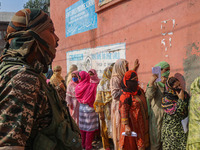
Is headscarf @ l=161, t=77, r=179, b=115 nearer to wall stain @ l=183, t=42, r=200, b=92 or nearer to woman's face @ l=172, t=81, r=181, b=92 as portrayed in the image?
woman's face @ l=172, t=81, r=181, b=92

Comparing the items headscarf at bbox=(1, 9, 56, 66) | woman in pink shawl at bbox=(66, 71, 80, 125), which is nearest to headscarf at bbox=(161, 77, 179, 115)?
headscarf at bbox=(1, 9, 56, 66)

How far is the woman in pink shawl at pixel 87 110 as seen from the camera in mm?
4238

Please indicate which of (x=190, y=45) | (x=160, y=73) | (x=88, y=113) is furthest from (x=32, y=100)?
(x=88, y=113)

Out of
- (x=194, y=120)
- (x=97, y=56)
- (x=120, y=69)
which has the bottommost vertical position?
(x=194, y=120)

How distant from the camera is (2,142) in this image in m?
0.86

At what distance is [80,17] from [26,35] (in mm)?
5588

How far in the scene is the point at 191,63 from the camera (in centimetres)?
304

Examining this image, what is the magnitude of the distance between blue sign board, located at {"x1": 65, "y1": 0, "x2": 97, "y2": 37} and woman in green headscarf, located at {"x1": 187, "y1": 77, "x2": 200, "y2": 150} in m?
4.02

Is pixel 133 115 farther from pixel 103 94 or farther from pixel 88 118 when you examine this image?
pixel 88 118

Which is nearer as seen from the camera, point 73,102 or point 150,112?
point 150,112

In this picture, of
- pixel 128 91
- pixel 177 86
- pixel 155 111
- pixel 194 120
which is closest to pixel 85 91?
pixel 128 91

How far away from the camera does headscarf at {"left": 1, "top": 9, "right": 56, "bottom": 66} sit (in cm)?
116

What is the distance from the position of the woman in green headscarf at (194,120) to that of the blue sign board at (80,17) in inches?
158

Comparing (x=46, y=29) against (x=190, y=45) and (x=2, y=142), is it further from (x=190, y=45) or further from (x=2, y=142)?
(x=190, y=45)
